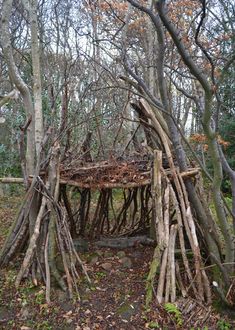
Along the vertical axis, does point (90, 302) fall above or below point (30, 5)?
below

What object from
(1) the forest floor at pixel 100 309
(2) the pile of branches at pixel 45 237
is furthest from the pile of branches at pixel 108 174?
(1) the forest floor at pixel 100 309

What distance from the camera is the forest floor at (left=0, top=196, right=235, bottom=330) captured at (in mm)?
3508

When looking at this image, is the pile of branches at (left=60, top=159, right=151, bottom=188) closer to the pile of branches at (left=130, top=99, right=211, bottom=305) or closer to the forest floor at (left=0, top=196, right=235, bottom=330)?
the pile of branches at (left=130, top=99, right=211, bottom=305)

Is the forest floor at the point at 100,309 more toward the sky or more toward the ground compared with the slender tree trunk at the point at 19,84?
more toward the ground

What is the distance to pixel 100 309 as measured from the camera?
12.3 feet

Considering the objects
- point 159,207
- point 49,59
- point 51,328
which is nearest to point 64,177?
point 159,207

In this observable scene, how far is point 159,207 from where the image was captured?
162 inches

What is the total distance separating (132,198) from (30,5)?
3.88 metres

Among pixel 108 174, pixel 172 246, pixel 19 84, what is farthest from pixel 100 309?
pixel 19 84

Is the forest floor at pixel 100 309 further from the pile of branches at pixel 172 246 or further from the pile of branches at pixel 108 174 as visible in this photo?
the pile of branches at pixel 108 174

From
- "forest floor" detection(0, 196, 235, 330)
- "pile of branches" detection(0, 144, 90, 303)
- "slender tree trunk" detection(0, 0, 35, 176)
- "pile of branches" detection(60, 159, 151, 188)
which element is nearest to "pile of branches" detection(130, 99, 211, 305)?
"forest floor" detection(0, 196, 235, 330)

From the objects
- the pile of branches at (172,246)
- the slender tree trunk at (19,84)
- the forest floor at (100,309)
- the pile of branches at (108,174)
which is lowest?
the forest floor at (100,309)

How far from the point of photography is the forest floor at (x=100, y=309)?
3.51 metres

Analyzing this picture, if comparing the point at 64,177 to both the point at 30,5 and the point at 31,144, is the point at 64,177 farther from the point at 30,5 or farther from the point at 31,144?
the point at 30,5
